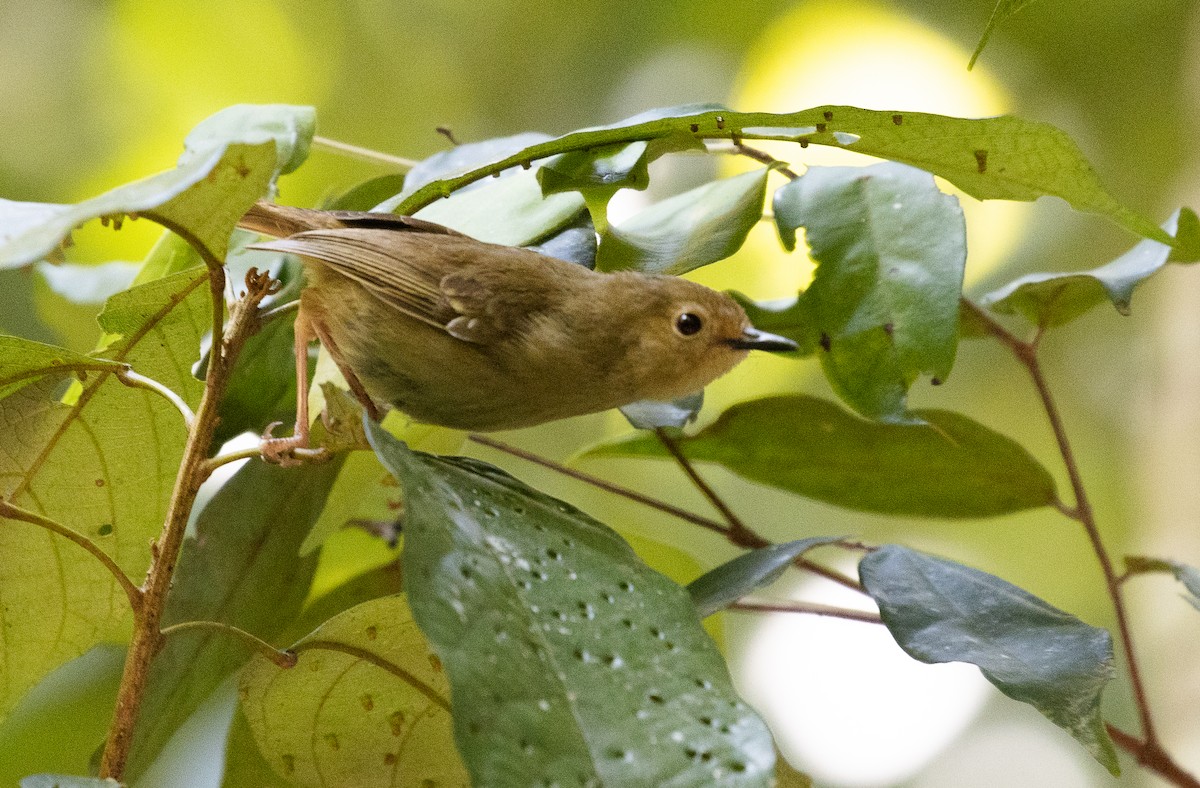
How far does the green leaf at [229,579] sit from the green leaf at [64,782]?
62cm

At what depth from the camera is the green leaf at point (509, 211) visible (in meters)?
1.83

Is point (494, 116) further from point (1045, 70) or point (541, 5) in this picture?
point (1045, 70)

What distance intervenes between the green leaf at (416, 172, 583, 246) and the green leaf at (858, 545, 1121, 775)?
2.49 feet

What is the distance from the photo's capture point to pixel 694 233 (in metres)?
1.78

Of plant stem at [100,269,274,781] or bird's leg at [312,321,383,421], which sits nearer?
plant stem at [100,269,274,781]

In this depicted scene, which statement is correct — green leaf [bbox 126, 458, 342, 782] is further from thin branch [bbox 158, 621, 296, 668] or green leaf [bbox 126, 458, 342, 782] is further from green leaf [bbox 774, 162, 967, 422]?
green leaf [bbox 774, 162, 967, 422]

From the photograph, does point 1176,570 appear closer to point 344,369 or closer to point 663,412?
point 663,412

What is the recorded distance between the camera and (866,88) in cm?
571

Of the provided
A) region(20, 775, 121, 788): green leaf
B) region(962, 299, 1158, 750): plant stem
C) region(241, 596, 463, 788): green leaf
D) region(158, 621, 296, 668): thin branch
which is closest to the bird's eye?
region(962, 299, 1158, 750): plant stem

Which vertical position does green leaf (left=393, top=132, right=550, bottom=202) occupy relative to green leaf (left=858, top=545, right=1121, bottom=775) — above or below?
above

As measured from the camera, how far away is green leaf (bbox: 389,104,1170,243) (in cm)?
153

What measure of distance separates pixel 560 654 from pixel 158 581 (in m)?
0.62

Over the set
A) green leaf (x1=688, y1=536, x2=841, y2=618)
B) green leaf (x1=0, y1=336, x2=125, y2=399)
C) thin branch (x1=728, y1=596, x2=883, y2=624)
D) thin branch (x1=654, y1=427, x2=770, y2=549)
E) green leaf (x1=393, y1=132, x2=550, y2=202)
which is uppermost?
green leaf (x1=393, y1=132, x2=550, y2=202)

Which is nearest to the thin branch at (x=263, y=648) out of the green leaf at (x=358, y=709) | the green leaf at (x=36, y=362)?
the green leaf at (x=358, y=709)
